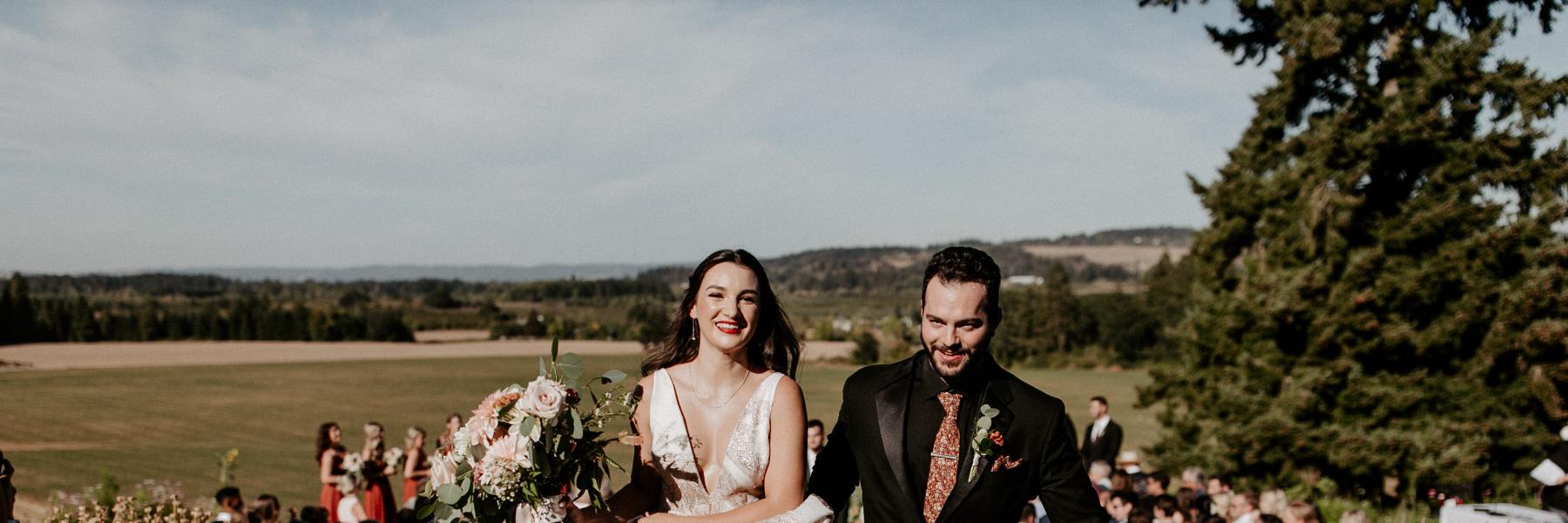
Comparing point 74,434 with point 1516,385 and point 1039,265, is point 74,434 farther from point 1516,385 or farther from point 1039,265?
point 1039,265

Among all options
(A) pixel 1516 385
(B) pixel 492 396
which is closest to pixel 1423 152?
(A) pixel 1516 385

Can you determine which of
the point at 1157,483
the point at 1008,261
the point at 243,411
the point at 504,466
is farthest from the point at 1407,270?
the point at 1008,261

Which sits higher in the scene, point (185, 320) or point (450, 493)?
point (450, 493)

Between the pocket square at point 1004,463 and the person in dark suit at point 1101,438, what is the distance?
9.49m

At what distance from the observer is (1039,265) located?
517ft

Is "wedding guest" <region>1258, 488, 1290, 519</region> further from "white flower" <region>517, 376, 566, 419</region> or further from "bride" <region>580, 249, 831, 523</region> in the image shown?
"white flower" <region>517, 376, 566, 419</region>

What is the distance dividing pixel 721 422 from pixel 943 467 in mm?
974

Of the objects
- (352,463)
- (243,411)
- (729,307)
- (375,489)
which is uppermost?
(729,307)

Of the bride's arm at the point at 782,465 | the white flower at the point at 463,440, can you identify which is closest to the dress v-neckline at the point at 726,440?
the bride's arm at the point at 782,465

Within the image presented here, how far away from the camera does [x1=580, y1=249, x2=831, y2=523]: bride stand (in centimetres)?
389

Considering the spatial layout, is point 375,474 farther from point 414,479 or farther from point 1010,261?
point 1010,261

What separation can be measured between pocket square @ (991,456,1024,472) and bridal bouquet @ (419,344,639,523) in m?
1.30

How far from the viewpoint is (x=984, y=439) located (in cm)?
326

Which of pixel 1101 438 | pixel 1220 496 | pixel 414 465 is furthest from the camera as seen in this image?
pixel 1101 438
